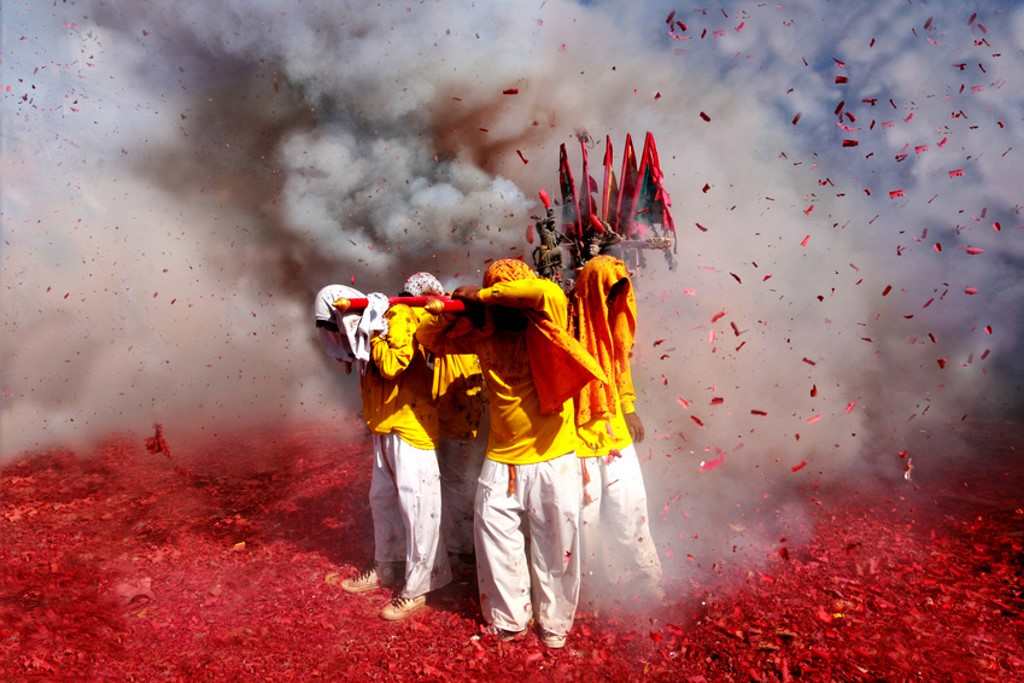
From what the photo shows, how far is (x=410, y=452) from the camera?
14.5 ft

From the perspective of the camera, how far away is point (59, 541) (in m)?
6.13

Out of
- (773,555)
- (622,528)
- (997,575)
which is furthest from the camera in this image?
(773,555)

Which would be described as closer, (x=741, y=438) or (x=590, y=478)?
(x=590, y=478)

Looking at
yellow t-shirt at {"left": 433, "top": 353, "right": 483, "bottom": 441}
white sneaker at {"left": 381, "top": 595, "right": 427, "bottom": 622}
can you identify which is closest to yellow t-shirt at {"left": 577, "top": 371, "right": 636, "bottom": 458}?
yellow t-shirt at {"left": 433, "top": 353, "right": 483, "bottom": 441}

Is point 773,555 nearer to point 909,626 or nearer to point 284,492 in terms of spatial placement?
point 909,626

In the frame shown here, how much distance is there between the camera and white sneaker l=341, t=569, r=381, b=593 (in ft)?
15.8

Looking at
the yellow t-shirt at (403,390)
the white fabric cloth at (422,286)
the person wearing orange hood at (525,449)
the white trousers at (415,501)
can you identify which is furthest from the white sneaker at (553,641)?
the white fabric cloth at (422,286)

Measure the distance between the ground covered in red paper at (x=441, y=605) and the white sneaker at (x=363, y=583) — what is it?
8 centimetres

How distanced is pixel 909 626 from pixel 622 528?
192 centimetres

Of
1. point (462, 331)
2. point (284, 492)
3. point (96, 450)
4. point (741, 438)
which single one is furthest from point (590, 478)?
point (96, 450)

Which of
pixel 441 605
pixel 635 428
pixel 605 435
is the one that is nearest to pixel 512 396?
pixel 605 435

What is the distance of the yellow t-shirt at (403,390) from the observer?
4.22 metres

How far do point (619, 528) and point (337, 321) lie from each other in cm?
241

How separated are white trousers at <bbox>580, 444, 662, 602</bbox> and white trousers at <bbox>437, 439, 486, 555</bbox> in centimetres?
110
